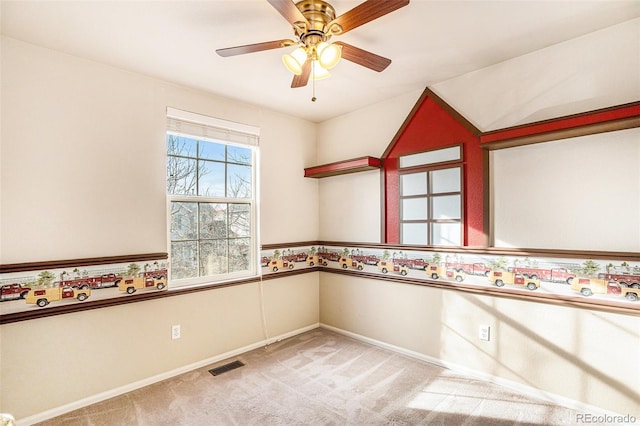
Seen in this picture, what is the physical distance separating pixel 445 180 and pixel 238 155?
6.99 feet

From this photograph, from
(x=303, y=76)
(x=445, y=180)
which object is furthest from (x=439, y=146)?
(x=303, y=76)

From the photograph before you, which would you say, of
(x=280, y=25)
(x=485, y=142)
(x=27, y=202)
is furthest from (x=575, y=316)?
(x=27, y=202)

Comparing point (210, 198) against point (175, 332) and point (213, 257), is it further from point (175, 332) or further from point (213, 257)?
point (175, 332)

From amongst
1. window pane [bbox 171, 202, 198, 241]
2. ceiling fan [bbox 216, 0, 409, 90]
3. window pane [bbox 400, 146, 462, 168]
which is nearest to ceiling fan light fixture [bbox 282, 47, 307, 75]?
ceiling fan [bbox 216, 0, 409, 90]

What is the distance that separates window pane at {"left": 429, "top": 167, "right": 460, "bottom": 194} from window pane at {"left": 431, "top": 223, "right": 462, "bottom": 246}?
32 cm

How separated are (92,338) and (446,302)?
116 inches

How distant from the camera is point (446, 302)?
287 cm

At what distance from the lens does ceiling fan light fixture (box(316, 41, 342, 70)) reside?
1699 mm

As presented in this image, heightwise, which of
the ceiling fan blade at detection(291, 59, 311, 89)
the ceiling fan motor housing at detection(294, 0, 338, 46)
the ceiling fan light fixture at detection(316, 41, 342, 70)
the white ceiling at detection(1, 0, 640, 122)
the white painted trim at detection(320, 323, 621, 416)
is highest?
the white ceiling at detection(1, 0, 640, 122)

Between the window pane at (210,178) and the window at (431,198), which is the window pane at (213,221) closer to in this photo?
the window pane at (210,178)

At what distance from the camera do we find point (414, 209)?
3.12 m

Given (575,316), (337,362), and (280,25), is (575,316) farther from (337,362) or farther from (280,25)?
(280,25)

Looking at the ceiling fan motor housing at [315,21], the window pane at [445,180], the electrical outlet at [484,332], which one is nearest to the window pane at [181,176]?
the ceiling fan motor housing at [315,21]

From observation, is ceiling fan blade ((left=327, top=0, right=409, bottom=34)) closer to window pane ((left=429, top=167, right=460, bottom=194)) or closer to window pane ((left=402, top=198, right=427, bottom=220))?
window pane ((left=429, top=167, right=460, bottom=194))
